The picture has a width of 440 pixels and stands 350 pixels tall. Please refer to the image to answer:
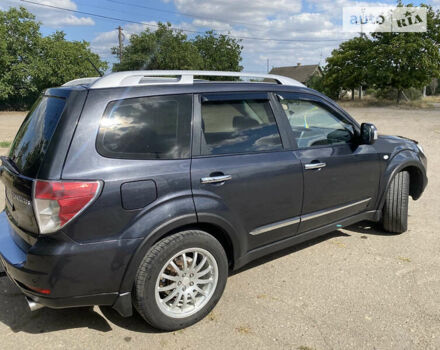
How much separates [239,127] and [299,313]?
5.13 ft

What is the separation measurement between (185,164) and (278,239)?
3.98 ft

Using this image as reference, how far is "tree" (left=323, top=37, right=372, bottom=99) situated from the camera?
105 ft

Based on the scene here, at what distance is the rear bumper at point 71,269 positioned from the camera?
2.32m

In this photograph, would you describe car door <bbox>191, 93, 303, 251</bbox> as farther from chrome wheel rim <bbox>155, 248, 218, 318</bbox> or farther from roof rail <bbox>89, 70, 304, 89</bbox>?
chrome wheel rim <bbox>155, 248, 218, 318</bbox>

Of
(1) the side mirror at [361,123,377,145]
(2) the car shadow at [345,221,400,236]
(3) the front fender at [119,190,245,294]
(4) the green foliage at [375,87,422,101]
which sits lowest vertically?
(2) the car shadow at [345,221,400,236]

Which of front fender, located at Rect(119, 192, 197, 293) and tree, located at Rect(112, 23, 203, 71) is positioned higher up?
tree, located at Rect(112, 23, 203, 71)

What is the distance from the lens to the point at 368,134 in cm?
385

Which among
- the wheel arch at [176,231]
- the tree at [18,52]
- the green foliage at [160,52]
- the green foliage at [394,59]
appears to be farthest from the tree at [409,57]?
the wheel arch at [176,231]

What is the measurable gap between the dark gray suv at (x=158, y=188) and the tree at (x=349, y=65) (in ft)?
101

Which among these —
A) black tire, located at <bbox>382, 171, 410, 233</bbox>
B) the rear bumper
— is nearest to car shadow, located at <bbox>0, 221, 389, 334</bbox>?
the rear bumper

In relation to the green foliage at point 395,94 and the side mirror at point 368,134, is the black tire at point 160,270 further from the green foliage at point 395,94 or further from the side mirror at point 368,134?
the green foliage at point 395,94

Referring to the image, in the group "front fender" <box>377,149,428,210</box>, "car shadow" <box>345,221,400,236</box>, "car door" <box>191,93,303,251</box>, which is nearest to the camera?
"car door" <box>191,93,303,251</box>

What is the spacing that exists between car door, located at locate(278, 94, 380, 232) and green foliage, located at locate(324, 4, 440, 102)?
27.8m

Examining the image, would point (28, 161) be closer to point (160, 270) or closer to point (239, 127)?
point (160, 270)
